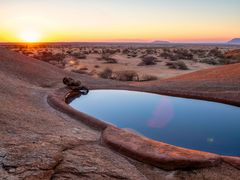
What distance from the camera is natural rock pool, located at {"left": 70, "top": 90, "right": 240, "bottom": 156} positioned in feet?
17.6

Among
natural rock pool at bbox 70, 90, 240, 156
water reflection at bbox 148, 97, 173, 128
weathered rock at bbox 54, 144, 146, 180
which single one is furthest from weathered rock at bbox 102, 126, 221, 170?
water reflection at bbox 148, 97, 173, 128

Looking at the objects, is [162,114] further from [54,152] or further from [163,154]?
[54,152]

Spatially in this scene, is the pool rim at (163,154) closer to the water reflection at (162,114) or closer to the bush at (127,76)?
the water reflection at (162,114)

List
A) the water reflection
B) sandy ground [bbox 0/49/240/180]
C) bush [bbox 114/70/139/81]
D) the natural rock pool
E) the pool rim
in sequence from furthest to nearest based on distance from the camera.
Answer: bush [bbox 114/70/139/81]
the water reflection
the natural rock pool
the pool rim
sandy ground [bbox 0/49/240/180]

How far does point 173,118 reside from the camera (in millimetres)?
6703

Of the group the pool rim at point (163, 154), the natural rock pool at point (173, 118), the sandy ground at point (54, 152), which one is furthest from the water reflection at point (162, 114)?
the sandy ground at point (54, 152)

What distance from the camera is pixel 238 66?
11.7 m

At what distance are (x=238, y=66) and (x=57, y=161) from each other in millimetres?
9941

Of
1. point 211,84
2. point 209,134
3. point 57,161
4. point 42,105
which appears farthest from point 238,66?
point 57,161

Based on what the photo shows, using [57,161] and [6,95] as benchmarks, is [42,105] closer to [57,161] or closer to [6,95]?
[6,95]

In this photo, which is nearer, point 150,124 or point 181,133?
point 181,133

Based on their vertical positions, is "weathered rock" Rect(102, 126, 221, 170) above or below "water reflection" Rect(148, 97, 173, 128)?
above

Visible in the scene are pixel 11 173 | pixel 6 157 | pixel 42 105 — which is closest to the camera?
pixel 11 173

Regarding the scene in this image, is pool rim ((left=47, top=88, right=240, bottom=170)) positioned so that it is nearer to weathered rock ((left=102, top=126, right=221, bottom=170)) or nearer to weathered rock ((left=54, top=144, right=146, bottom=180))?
weathered rock ((left=102, top=126, right=221, bottom=170))
